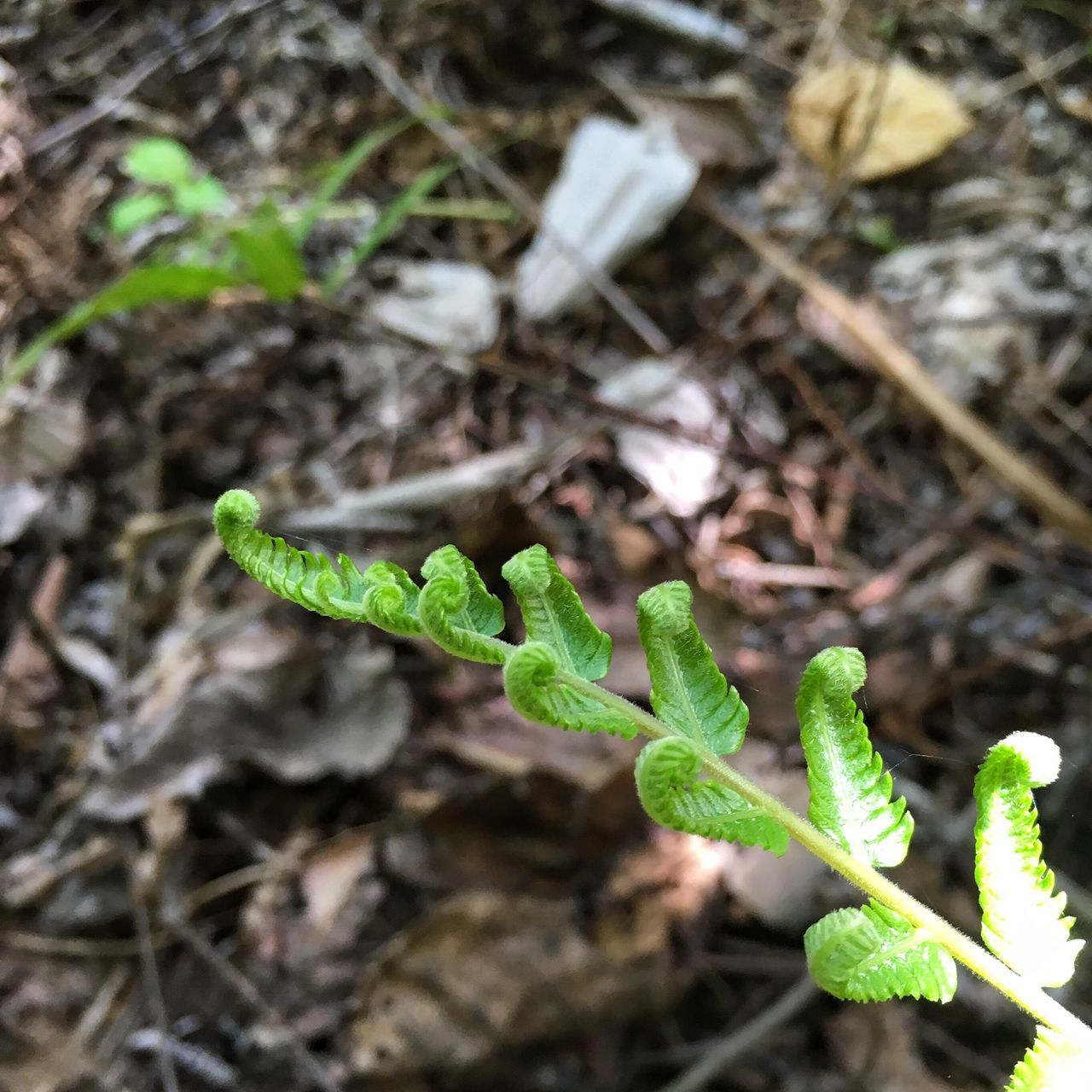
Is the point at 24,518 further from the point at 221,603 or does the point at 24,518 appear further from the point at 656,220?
the point at 656,220

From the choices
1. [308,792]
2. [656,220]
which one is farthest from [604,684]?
[656,220]

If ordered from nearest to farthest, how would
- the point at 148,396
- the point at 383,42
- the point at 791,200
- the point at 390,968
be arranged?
the point at 390,968 → the point at 148,396 → the point at 791,200 → the point at 383,42

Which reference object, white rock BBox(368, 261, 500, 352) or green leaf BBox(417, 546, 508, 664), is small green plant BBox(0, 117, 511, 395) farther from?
green leaf BBox(417, 546, 508, 664)

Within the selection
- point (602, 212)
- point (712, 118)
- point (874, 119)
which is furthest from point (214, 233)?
point (874, 119)

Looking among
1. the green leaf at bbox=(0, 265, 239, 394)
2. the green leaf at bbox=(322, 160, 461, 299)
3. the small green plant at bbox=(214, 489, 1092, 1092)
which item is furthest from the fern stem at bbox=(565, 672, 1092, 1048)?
the green leaf at bbox=(322, 160, 461, 299)

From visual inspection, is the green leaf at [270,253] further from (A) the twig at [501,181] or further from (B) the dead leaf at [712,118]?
(B) the dead leaf at [712,118]

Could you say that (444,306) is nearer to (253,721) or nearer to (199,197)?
(199,197)
